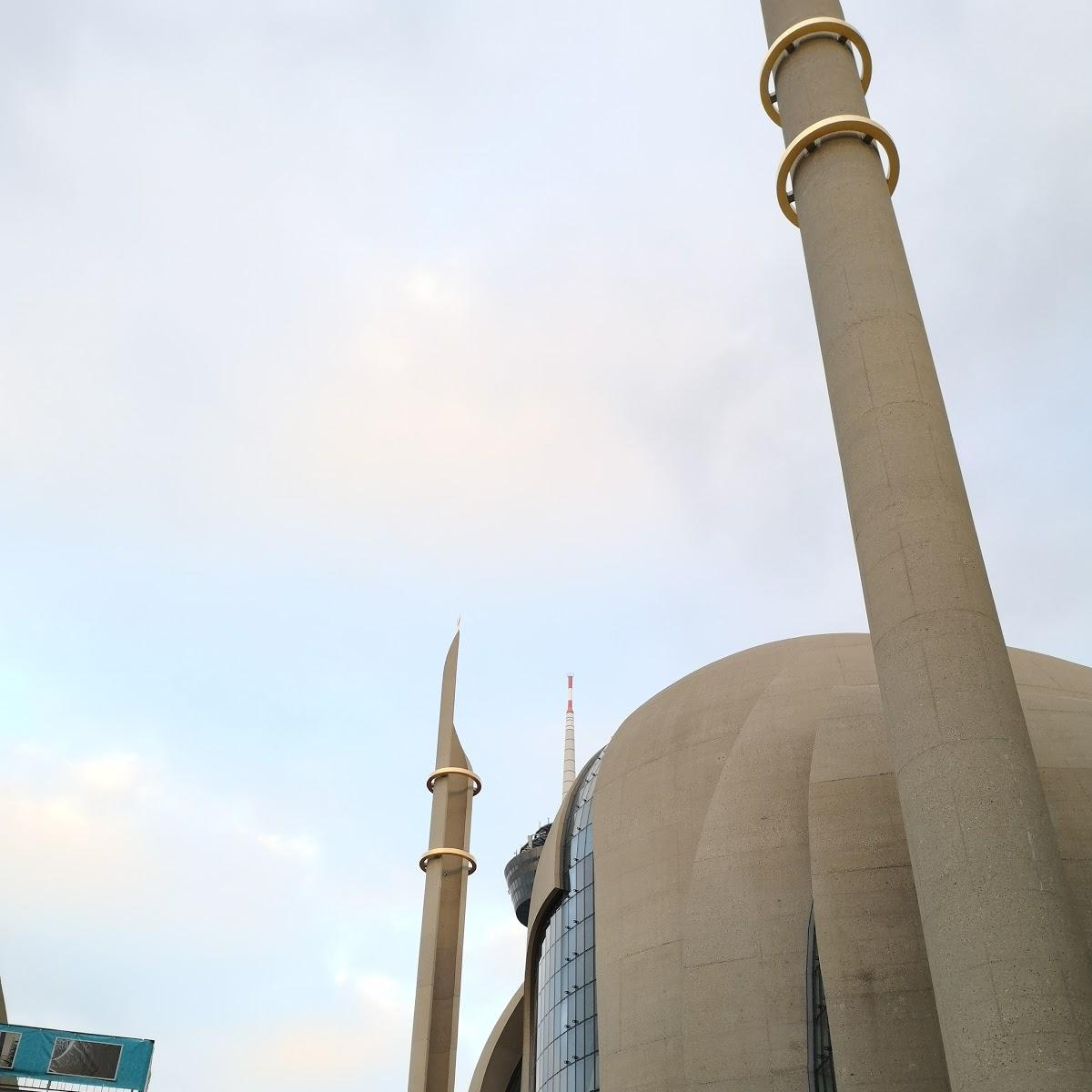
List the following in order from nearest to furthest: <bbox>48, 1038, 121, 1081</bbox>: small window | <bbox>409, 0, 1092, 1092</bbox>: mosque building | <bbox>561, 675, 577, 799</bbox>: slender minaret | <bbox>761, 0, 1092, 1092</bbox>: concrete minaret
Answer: <bbox>761, 0, 1092, 1092</bbox>: concrete minaret, <bbox>409, 0, 1092, 1092</bbox>: mosque building, <bbox>48, 1038, 121, 1081</bbox>: small window, <bbox>561, 675, 577, 799</bbox>: slender minaret

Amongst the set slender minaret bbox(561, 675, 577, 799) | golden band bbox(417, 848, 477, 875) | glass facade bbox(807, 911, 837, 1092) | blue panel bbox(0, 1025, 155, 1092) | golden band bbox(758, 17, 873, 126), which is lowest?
glass facade bbox(807, 911, 837, 1092)

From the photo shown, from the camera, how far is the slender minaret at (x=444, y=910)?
39.8 m

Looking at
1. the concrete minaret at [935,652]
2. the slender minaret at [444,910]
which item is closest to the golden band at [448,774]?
the slender minaret at [444,910]

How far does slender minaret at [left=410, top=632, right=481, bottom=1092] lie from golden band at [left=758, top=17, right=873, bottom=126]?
30.2 metres

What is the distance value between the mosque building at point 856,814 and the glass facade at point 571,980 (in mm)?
143

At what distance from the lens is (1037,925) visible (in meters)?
12.5

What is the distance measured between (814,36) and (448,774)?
3158cm

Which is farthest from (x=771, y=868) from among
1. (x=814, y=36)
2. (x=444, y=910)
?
(x=444, y=910)

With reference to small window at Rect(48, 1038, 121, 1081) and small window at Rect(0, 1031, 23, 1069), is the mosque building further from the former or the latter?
small window at Rect(0, 1031, 23, 1069)

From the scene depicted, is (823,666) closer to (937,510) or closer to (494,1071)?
(937,510)

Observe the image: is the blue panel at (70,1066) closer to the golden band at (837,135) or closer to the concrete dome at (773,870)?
the concrete dome at (773,870)

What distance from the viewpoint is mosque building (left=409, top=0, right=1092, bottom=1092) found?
12859 mm

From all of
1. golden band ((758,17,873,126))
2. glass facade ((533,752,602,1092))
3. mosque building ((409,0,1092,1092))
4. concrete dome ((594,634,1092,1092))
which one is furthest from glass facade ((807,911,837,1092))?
golden band ((758,17,873,126))

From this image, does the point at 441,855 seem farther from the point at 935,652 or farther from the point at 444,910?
the point at 935,652
